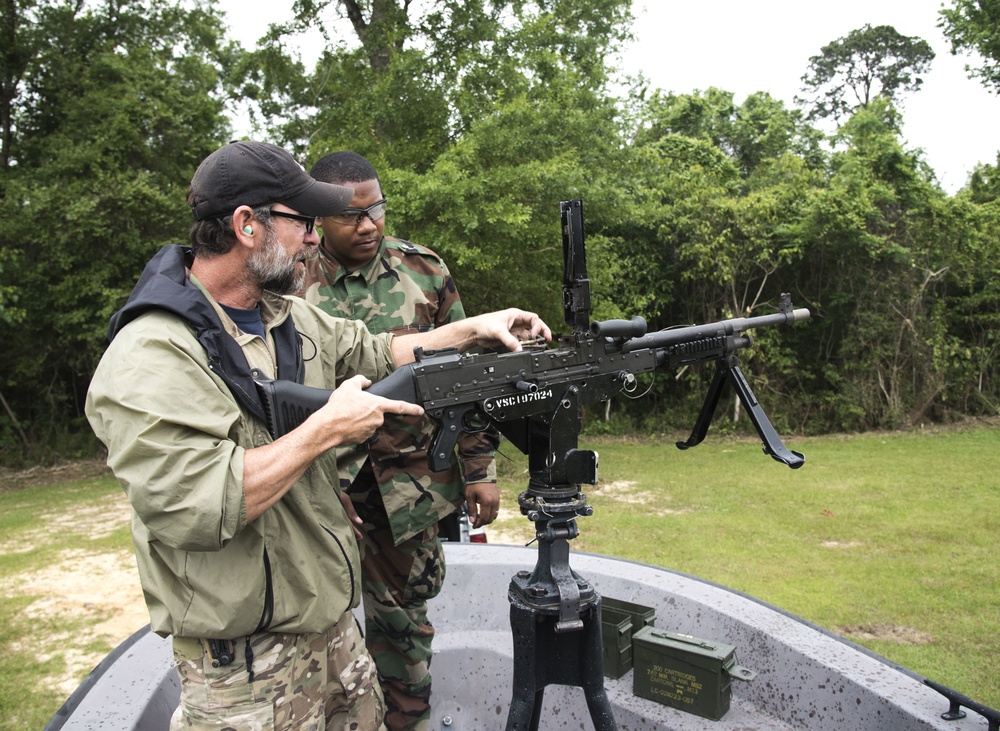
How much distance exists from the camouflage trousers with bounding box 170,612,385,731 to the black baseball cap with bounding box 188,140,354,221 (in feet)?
3.50

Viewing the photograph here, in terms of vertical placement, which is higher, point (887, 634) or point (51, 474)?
point (51, 474)

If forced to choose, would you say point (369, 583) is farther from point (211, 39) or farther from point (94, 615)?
point (211, 39)

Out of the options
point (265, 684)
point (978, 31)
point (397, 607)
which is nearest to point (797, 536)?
point (397, 607)

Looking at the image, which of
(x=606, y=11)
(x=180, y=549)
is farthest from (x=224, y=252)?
(x=606, y=11)

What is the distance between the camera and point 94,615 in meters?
5.64

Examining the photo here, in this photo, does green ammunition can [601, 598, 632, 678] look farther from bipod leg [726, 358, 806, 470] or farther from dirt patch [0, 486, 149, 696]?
dirt patch [0, 486, 149, 696]

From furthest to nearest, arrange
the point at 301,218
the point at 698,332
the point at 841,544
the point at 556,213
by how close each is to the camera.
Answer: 1. the point at 556,213
2. the point at 841,544
3. the point at 698,332
4. the point at 301,218

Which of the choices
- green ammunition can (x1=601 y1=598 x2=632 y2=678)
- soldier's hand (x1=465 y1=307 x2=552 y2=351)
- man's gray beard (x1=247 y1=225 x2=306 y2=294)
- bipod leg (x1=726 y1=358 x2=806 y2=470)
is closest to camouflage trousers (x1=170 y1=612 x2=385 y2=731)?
man's gray beard (x1=247 y1=225 x2=306 y2=294)

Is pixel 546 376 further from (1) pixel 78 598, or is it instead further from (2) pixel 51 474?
(2) pixel 51 474

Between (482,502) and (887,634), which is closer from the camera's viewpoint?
(482,502)

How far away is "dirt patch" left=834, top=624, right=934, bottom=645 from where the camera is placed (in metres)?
4.58

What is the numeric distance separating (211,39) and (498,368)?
1244 cm

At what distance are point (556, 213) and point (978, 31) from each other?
8217mm

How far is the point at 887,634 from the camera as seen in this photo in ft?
15.4
